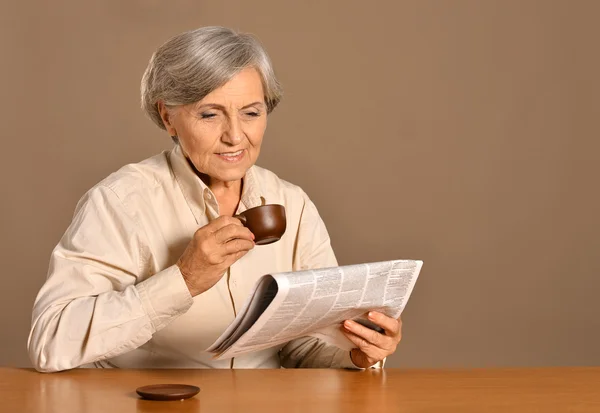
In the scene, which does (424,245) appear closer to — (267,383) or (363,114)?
(363,114)

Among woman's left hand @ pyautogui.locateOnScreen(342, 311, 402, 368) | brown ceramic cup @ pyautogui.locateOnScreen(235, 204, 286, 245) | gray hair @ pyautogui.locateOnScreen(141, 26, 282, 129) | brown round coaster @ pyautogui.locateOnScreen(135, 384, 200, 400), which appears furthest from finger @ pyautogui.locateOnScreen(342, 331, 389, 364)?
gray hair @ pyautogui.locateOnScreen(141, 26, 282, 129)

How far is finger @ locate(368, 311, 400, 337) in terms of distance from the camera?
1890mm

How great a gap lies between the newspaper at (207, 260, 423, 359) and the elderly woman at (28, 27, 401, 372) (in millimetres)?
87

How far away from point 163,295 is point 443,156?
2.51 m

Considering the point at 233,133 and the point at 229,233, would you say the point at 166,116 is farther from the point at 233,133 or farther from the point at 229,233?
A: the point at 229,233

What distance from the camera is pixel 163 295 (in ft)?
6.22

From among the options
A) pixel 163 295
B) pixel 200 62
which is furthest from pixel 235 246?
pixel 200 62

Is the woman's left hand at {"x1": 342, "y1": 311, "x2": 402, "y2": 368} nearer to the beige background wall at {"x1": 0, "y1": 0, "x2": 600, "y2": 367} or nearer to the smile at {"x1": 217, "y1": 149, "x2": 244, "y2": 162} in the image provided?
the smile at {"x1": 217, "y1": 149, "x2": 244, "y2": 162}

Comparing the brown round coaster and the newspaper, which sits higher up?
the newspaper

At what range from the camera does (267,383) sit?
5.77 feet

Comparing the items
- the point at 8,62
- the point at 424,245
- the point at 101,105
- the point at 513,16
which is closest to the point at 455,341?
the point at 424,245

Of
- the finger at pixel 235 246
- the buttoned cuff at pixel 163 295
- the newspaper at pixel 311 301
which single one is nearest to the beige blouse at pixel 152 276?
the buttoned cuff at pixel 163 295

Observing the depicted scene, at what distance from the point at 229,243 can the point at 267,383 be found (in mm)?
306

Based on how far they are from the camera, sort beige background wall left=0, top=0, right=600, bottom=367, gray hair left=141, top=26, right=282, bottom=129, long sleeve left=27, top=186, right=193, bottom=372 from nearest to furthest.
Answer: long sleeve left=27, top=186, right=193, bottom=372 → gray hair left=141, top=26, right=282, bottom=129 → beige background wall left=0, top=0, right=600, bottom=367
